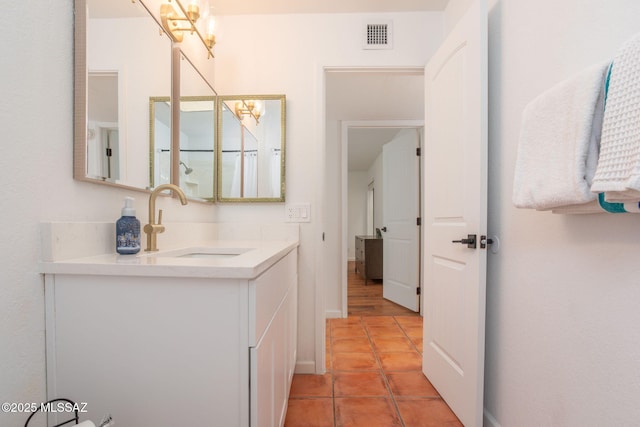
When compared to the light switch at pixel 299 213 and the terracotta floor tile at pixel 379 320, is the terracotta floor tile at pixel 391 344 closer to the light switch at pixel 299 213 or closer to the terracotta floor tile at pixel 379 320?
the terracotta floor tile at pixel 379 320

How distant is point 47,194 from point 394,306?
3.36 meters

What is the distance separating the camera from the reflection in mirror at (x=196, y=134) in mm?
1553

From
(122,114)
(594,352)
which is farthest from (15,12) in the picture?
(594,352)

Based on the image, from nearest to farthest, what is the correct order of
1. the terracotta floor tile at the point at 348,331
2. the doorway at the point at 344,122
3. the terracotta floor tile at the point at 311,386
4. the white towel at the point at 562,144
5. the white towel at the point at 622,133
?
the white towel at the point at 622,133 → the white towel at the point at 562,144 → the terracotta floor tile at the point at 311,386 → the terracotta floor tile at the point at 348,331 → the doorway at the point at 344,122

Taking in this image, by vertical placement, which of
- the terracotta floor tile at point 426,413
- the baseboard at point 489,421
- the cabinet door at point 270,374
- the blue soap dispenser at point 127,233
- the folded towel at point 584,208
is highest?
the folded towel at point 584,208

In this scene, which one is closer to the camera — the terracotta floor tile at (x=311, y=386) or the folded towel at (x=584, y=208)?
the folded towel at (x=584, y=208)

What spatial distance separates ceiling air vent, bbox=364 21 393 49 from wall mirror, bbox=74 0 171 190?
1251 mm

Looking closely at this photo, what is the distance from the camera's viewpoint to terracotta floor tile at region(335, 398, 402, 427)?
1449 mm

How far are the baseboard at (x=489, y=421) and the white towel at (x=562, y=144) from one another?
3.50 ft

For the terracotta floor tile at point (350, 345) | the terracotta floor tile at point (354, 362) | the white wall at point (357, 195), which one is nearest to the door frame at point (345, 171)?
the terracotta floor tile at point (350, 345)

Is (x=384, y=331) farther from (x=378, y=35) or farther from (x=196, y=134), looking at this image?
(x=378, y=35)

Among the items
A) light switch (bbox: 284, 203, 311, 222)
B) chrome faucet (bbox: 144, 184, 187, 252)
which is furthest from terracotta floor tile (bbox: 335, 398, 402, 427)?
chrome faucet (bbox: 144, 184, 187, 252)

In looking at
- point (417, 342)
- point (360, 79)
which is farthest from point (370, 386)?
point (360, 79)

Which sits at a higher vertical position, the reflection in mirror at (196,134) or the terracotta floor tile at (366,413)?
the reflection in mirror at (196,134)
